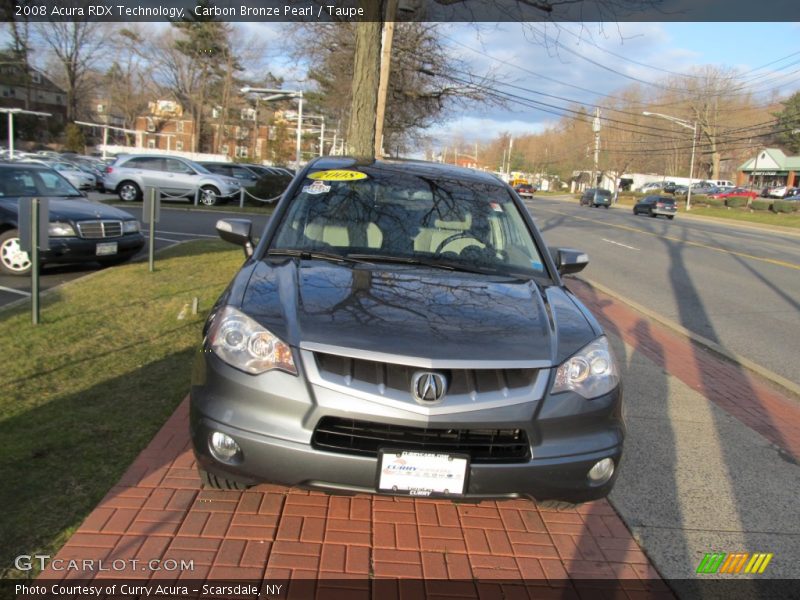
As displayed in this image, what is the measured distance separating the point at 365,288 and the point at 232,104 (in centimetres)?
7064

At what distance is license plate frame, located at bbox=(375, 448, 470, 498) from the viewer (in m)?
2.44

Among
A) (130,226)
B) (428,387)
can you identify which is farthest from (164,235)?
(428,387)

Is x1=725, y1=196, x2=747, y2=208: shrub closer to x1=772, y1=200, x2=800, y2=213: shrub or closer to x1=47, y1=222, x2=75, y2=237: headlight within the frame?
x1=772, y1=200, x2=800, y2=213: shrub

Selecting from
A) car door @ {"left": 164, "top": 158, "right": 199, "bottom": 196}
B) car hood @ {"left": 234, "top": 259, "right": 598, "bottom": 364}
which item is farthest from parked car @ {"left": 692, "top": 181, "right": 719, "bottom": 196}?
car hood @ {"left": 234, "top": 259, "right": 598, "bottom": 364}

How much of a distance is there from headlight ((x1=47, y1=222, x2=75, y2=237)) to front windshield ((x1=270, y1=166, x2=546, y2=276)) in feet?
18.5

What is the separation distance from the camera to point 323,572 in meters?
2.54

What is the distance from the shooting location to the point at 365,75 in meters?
11.3

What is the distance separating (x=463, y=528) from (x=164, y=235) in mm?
12059

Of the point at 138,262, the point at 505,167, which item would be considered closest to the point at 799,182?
the point at 505,167

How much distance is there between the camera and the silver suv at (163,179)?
22.2 meters

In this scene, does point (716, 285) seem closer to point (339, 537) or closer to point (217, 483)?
point (339, 537)

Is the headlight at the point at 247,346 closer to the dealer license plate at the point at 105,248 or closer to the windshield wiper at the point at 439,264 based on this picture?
the windshield wiper at the point at 439,264

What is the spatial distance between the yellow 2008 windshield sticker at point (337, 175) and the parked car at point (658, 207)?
39.9 metres

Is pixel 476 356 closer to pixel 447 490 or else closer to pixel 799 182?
pixel 447 490
